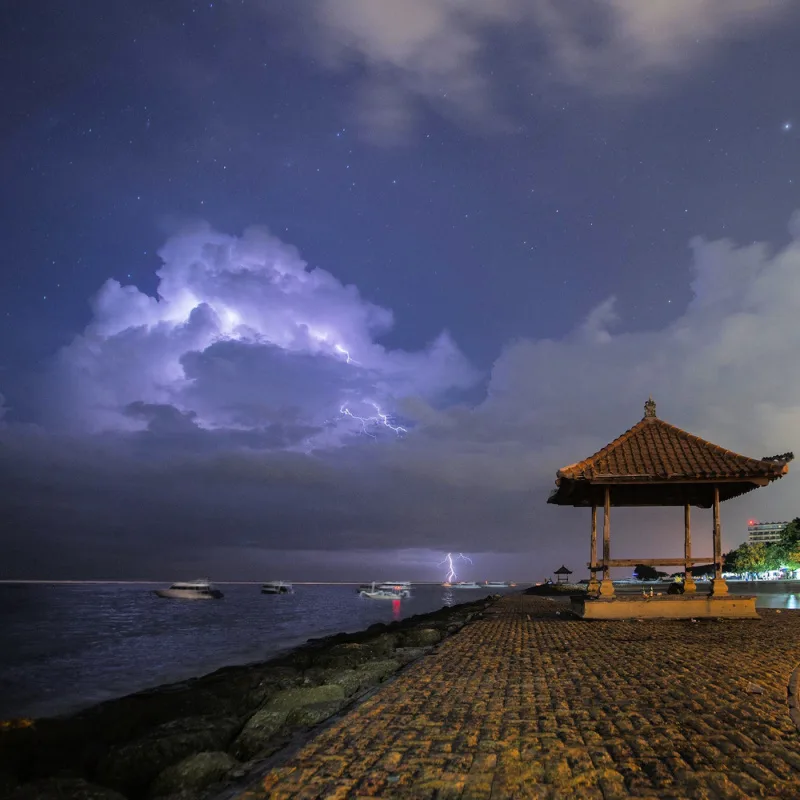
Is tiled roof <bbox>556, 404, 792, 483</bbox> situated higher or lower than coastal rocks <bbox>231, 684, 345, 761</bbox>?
higher

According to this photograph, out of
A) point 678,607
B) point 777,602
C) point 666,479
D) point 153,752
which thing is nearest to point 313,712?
point 153,752

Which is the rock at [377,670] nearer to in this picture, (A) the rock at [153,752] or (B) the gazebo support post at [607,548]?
(A) the rock at [153,752]

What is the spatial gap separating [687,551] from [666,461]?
3799 mm

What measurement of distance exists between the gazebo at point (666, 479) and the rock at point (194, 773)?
13480mm

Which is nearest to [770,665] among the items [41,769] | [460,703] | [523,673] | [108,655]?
[523,673]

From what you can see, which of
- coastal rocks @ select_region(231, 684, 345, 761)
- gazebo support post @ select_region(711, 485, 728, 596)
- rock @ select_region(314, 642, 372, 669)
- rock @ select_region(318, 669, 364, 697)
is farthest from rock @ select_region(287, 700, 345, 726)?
gazebo support post @ select_region(711, 485, 728, 596)

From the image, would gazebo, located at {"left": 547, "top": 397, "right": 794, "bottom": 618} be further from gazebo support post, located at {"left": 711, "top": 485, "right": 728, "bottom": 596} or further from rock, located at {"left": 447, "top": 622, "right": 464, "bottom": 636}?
rock, located at {"left": 447, "top": 622, "right": 464, "bottom": 636}

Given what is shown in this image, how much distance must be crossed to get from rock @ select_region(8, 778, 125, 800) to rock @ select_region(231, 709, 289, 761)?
4.81 feet

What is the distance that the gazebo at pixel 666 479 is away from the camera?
1753 centimetres

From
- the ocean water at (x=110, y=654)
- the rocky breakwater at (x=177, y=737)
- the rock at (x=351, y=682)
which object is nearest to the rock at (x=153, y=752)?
the rocky breakwater at (x=177, y=737)

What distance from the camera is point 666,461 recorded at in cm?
1827

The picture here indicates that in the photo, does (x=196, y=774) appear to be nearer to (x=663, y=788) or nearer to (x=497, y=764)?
(x=497, y=764)

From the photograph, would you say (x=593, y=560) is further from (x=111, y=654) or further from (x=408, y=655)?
(x=111, y=654)

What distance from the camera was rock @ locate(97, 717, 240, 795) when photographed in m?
7.26
